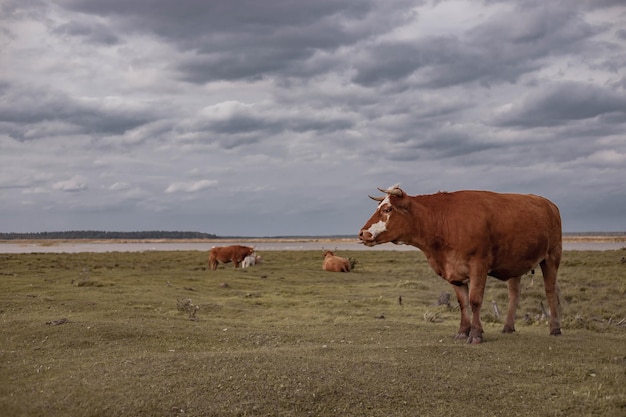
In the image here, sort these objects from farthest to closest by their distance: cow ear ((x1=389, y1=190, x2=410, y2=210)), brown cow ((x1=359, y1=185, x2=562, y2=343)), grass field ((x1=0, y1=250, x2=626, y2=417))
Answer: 1. cow ear ((x1=389, y1=190, x2=410, y2=210))
2. brown cow ((x1=359, y1=185, x2=562, y2=343))
3. grass field ((x1=0, y1=250, x2=626, y2=417))

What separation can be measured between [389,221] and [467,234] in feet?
4.86

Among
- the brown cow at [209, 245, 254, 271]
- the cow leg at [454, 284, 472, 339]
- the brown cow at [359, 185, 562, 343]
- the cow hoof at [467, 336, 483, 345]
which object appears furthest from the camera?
the brown cow at [209, 245, 254, 271]

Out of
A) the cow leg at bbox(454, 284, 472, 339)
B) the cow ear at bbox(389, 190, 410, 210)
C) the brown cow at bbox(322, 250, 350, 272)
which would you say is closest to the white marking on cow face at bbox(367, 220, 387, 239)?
the cow ear at bbox(389, 190, 410, 210)

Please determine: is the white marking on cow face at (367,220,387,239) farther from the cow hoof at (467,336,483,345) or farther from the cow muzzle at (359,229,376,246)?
the cow hoof at (467,336,483,345)

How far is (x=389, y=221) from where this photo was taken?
11773 millimetres

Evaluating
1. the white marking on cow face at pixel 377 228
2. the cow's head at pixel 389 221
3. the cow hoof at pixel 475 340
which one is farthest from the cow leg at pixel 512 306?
the white marking on cow face at pixel 377 228

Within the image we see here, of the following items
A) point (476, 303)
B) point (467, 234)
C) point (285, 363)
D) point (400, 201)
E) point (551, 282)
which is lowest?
point (285, 363)

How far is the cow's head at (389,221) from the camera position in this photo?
11.8 meters

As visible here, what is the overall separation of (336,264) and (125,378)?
29.1m

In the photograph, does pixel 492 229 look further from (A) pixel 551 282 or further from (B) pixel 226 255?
(B) pixel 226 255

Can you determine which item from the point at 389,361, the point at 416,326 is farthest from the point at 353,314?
the point at 389,361

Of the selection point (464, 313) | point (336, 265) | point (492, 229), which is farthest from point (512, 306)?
point (336, 265)

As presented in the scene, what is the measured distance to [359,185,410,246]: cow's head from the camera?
1176cm

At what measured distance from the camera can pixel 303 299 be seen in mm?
22359
